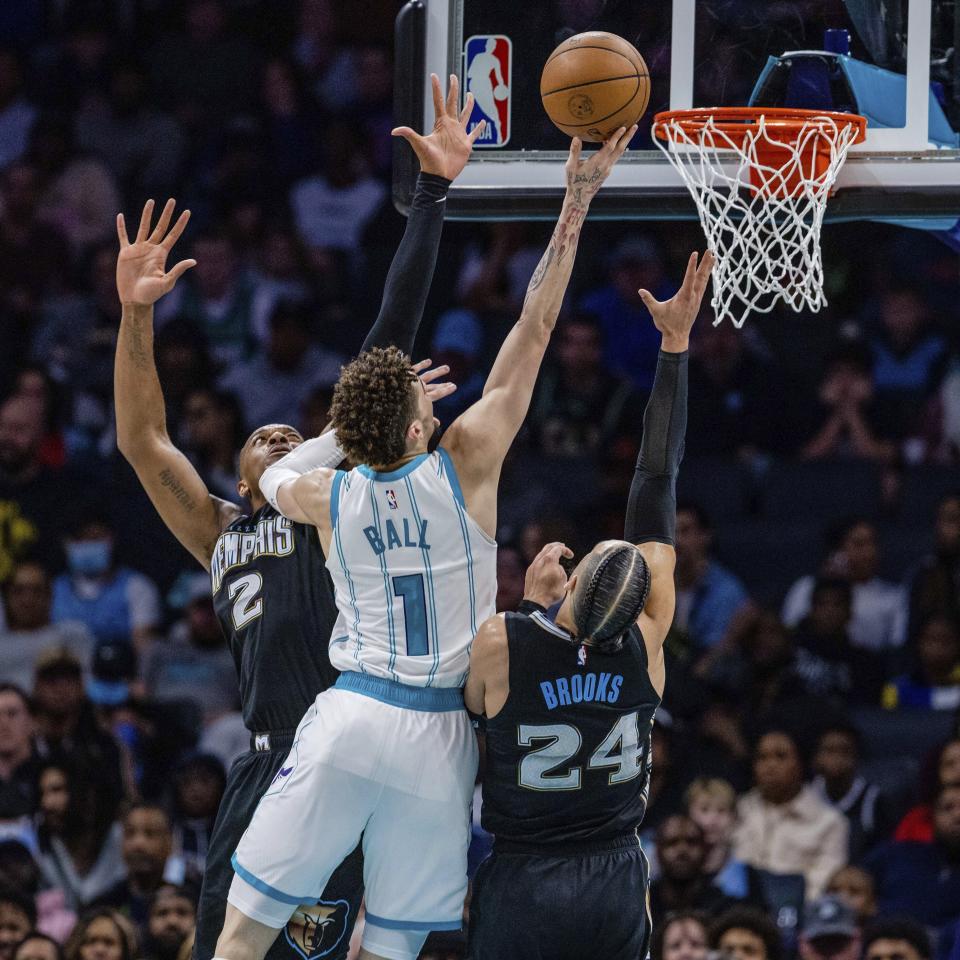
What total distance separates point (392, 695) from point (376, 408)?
844 mm

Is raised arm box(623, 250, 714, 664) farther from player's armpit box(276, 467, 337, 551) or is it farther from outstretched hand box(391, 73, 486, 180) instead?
player's armpit box(276, 467, 337, 551)

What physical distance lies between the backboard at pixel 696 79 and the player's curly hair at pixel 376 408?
1.39 meters

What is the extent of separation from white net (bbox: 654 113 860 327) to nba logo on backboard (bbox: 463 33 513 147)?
1.90 feet

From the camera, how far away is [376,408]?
17.6 ft

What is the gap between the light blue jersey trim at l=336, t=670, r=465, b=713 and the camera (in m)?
5.39

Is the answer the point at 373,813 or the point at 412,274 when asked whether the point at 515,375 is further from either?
the point at 373,813

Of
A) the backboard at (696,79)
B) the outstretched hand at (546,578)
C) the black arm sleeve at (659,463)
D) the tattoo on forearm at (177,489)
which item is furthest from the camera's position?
the backboard at (696,79)

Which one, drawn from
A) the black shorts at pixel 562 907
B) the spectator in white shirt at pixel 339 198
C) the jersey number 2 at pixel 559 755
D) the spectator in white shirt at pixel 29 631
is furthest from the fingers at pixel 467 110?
the spectator in white shirt at pixel 339 198

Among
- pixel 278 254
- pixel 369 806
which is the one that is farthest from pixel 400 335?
pixel 278 254

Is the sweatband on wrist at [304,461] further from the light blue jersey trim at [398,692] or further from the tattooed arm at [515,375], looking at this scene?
the light blue jersey trim at [398,692]

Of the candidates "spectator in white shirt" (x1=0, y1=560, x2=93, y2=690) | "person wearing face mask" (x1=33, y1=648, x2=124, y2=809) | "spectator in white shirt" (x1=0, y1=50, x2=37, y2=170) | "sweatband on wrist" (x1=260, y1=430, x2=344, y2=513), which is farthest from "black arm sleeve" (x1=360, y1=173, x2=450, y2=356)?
"spectator in white shirt" (x1=0, y1=50, x2=37, y2=170)

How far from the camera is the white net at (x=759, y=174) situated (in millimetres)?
6488

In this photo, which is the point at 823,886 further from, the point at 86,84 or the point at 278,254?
the point at 86,84

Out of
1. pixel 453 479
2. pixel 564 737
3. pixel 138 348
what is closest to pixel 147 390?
pixel 138 348
